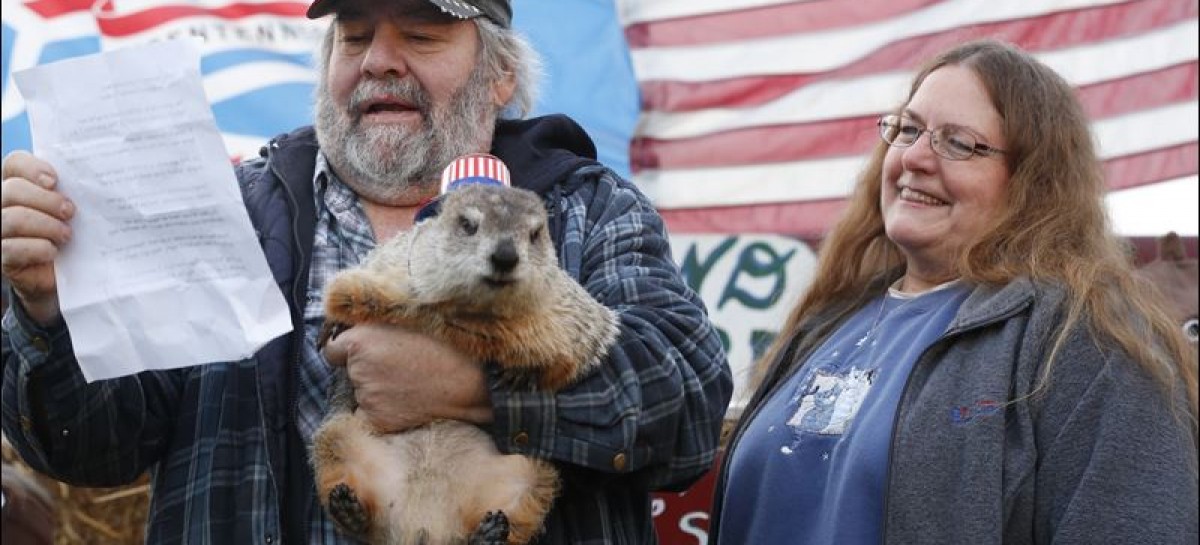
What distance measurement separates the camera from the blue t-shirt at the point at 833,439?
347 centimetres

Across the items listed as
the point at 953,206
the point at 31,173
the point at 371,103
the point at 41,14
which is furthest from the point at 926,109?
the point at 41,14

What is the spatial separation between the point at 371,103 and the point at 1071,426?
6.98 ft

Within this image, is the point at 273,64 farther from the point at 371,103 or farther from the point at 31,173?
the point at 31,173

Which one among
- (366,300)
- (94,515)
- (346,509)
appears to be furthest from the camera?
(94,515)

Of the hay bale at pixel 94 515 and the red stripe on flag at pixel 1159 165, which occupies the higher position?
the red stripe on flag at pixel 1159 165

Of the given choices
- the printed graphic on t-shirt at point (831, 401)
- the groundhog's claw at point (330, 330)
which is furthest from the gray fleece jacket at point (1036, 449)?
the groundhog's claw at point (330, 330)

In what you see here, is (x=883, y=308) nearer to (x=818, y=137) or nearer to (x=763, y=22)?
(x=818, y=137)

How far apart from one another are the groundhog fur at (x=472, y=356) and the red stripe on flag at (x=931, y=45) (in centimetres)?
492

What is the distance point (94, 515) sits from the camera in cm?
773

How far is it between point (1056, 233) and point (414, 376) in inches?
77.5

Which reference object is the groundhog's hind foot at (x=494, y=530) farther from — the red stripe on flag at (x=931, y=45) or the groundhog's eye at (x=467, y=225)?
the red stripe on flag at (x=931, y=45)

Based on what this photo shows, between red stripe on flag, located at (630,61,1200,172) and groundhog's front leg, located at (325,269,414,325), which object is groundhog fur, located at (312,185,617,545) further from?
red stripe on flag, located at (630,61,1200,172)

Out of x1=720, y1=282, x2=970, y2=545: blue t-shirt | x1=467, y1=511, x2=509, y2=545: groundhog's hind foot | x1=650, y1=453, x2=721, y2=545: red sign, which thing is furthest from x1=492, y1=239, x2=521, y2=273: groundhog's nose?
x1=650, y1=453, x2=721, y2=545: red sign

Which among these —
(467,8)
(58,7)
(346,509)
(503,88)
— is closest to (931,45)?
(503,88)
